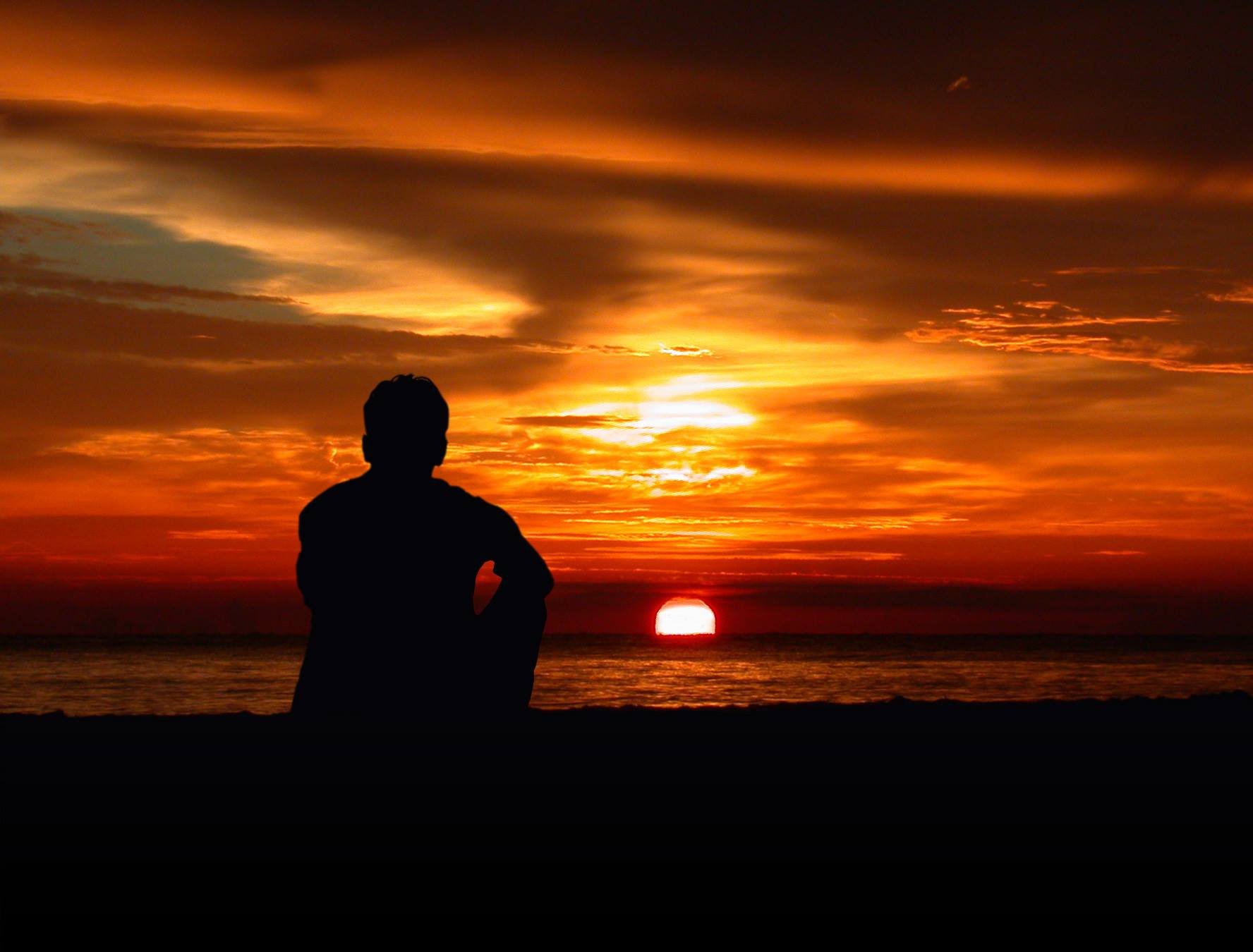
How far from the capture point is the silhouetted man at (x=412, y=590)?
4223 millimetres

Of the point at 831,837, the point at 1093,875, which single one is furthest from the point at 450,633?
the point at 1093,875

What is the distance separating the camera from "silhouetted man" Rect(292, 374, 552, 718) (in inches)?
166

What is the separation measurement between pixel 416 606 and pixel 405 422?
2.13 ft

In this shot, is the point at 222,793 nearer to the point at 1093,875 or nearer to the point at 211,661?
the point at 1093,875

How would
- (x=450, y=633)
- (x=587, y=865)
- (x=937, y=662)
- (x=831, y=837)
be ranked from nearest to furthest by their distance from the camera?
(x=587, y=865), (x=831, y=837), (x=450, y=633), (x=937, y=662)

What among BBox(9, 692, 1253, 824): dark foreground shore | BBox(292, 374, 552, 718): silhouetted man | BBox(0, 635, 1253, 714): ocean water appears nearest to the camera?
BBox(9, 692, 1253, 824): dark foreground shore

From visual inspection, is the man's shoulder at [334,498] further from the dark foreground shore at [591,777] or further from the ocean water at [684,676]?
the ocean water at [684,676]

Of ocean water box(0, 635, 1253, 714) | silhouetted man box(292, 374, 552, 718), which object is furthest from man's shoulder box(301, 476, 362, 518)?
ocean water box(0, 635, 1253, 714)

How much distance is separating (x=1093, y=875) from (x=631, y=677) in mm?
51369

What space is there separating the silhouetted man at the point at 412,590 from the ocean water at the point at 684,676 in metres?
22.6

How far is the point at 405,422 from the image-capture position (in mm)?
4270

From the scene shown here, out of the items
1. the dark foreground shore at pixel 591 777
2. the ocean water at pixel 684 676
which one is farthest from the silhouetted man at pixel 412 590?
the ocean water at pixel 684 676

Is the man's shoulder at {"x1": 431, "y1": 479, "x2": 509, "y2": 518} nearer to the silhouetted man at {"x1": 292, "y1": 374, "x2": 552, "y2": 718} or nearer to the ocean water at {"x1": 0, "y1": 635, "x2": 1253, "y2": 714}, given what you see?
the silhouetted man at {"x1": 292, "y1": 374, "x2": 552, "y2": 718}

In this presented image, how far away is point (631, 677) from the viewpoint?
54.3 m
